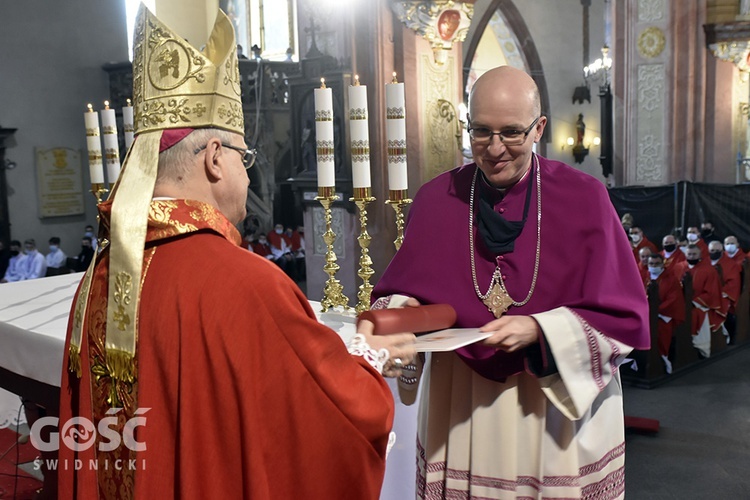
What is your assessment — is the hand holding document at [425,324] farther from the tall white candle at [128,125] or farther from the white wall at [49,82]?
the white wall at [49,82]

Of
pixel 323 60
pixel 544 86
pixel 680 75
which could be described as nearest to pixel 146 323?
pixel 323 60

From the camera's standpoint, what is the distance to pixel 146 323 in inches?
67.0

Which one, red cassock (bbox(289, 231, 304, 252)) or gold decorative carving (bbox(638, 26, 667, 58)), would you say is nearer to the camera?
gold decorative carving (bbox(638, 26, 667, 58))

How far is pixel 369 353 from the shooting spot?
1945 mm

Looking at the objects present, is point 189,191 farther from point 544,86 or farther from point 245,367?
point 544,86

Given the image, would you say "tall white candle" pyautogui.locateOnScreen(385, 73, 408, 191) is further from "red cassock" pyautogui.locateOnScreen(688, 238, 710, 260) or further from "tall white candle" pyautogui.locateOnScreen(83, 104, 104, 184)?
"red cassock" pyautogui.locateOnScreen(688, 238, 710, 260)

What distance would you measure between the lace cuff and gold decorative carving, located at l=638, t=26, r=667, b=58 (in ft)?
37.7

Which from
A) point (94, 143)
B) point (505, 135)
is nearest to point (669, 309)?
point (94, 143)

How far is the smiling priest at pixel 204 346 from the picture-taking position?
165 centimetres

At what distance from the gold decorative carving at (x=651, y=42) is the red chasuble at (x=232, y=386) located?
461 inches

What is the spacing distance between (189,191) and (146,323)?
319 mm

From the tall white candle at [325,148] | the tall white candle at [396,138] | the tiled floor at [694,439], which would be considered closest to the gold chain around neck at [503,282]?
the tall white candle at [396,138]

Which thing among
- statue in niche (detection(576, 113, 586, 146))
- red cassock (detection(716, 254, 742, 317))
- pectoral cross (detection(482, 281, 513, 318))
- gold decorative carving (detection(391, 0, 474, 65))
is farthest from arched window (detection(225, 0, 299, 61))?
pectoral cross (detection(482, 281, 513, 318))

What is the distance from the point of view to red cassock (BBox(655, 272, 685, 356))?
735 cm
